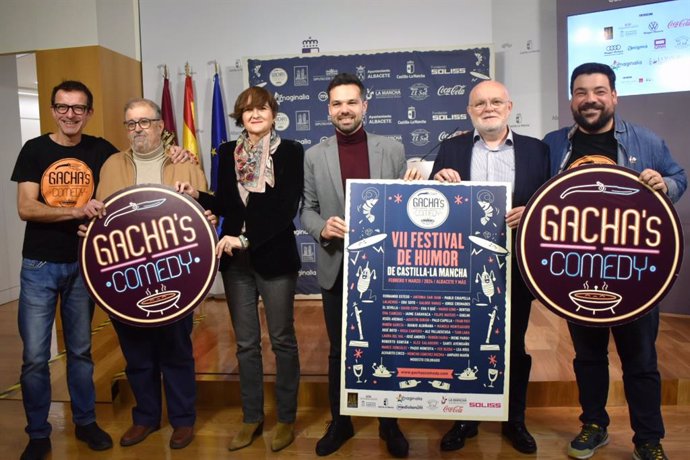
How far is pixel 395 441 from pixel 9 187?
4.89 metres

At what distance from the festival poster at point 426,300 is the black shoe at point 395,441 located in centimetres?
29

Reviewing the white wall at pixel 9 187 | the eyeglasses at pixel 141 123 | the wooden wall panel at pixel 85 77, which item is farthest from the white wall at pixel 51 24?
the eyeglasses at pixel 141 123

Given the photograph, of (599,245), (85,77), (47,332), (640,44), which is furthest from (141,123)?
(640,44)

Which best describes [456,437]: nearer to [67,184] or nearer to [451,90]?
[67,184]

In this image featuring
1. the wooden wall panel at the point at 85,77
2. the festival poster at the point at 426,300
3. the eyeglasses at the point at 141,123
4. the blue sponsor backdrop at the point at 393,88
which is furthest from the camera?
the blue sponsor backdrop at the point at 393,88

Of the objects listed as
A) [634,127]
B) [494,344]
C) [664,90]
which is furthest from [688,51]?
[494,344]

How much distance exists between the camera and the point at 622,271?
200cm

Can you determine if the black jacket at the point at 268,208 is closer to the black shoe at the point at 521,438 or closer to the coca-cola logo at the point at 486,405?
the coca-cola logo at the point at 486,405

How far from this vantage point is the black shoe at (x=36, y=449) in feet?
7.94

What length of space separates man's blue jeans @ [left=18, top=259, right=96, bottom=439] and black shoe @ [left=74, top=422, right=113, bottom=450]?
0.11 feet

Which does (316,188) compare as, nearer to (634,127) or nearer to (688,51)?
(634,127)

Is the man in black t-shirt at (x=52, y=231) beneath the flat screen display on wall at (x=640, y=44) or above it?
beneath

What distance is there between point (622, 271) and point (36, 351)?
2.38 m

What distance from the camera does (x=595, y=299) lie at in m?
2.02
